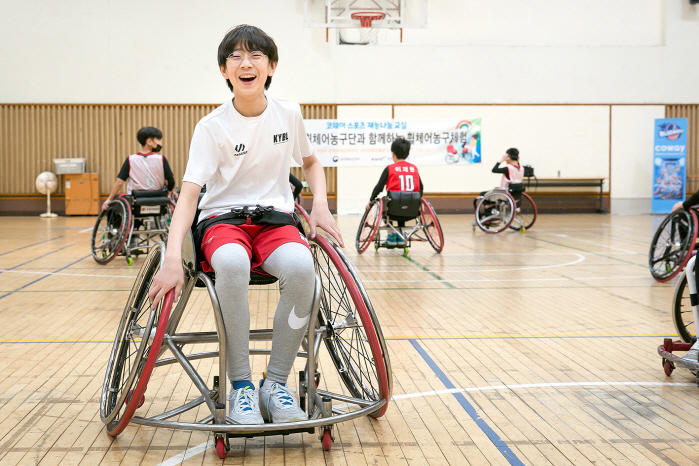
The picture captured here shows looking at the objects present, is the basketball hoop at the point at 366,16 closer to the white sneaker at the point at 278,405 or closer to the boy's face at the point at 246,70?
the boy's face at the point at 246,70

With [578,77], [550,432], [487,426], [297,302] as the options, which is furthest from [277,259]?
[578,77]

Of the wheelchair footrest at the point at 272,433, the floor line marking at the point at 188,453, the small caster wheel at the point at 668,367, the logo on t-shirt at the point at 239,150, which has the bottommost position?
the floor line marking at the point at 188,453

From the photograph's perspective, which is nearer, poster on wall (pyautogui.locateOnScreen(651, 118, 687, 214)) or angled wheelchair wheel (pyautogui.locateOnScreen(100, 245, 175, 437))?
angled wheelchair wheel (pyautogui.locateOnScreen(100, 245, 175, 437))

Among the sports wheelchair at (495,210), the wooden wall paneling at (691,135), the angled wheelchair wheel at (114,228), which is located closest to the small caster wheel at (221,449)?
the angled wheelchair wheel at (114,228)

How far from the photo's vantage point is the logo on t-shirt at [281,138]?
2156mm

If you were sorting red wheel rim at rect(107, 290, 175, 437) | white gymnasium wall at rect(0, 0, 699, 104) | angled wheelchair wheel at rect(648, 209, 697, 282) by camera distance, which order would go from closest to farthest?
red wheel rim at rect(107, 290, 175, 437) < angled wheelchair wheel at rect(648, 209, 697, 282) < white gymnasium wall at rect(0, 0, 699, 104)

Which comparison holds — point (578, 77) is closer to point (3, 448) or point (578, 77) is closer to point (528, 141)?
point (528, 141)

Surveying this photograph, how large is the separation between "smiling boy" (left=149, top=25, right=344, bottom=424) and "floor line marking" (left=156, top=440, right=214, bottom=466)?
160 mm

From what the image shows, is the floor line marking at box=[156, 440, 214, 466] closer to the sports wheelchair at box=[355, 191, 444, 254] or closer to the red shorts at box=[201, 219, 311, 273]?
the red shorts at box=[201, 219, 311, 273]

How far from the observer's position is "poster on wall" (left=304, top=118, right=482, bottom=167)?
13.7m

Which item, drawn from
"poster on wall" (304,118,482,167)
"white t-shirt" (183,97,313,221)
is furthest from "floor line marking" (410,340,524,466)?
"poster on wall" (304,118,482,167)

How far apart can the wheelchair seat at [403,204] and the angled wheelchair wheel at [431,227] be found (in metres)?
0.10

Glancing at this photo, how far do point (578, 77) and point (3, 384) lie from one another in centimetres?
1317

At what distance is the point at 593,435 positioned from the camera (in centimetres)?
207
